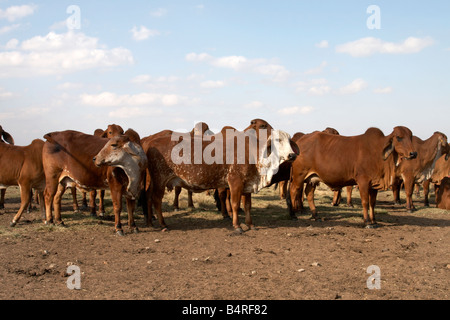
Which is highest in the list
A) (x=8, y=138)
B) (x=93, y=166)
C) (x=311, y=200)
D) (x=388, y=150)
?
(x=8, y=138)

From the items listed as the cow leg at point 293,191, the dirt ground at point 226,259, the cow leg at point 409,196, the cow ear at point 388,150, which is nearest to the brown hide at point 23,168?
the dirt ground at point 226,259

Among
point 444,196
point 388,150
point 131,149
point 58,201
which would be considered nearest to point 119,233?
point 131,149

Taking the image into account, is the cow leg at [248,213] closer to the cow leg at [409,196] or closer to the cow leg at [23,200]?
the cow leg at [23,200]

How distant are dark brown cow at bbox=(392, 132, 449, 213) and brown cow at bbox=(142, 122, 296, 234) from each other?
5312 mm

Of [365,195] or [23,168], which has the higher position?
[23,168]

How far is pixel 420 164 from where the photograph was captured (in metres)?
14.3

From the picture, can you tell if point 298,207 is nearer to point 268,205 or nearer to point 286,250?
point 268,205

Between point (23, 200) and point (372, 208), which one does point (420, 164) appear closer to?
point (372, 208)

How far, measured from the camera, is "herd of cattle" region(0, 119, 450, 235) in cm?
985

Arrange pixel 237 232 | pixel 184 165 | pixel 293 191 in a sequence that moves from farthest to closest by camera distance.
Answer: pixel 293 191, pixel 184 165, pixel 237 232

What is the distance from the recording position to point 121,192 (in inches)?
387

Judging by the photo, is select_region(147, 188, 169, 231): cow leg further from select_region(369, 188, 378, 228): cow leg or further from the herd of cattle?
select_region(369, 188, 378, 228): cow leg

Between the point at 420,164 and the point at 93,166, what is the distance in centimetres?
1000

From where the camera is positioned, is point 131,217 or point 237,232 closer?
point 237,232
